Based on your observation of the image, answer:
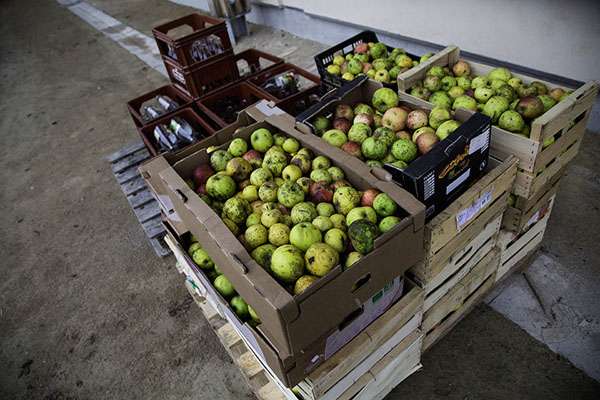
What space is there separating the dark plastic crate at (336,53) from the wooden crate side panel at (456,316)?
182 cm

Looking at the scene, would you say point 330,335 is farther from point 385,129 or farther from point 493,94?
point 493,94

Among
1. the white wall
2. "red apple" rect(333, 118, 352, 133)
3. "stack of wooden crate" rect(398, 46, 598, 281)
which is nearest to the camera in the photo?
"stack of wooden crate" rect(398, 46, 598, 281)

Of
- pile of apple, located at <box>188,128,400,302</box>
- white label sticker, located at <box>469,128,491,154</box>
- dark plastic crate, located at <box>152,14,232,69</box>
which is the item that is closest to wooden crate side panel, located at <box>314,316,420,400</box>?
pile of apple, located at <box>188,128,400,302</box>

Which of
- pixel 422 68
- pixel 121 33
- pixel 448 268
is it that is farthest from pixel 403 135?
pixel 121 33

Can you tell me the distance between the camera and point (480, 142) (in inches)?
83.6

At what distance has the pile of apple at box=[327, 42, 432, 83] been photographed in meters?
3.17

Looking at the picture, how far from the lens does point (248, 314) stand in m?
2.16

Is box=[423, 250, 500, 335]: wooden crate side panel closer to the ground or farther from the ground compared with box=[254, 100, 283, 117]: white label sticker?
closer to the ground

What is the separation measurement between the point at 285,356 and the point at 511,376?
68.2 inches

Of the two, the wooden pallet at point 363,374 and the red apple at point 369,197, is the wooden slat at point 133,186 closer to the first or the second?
the wooden pallet at point 363,374

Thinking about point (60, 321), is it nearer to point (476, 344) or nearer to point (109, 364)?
point (109, 364)

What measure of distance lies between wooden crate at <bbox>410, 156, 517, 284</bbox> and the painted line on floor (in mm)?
6628

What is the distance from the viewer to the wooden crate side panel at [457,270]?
2367 mm

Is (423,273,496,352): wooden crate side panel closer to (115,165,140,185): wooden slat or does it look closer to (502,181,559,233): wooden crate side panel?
(502,181,559,233): wooden crate side panel
